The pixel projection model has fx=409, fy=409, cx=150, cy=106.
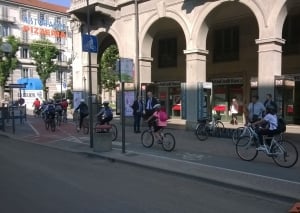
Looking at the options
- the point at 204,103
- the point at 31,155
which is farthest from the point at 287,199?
the point at 204,103

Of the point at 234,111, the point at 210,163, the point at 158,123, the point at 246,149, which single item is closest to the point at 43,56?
the point at 234,111

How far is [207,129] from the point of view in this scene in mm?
15859

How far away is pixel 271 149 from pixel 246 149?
0.95 meters

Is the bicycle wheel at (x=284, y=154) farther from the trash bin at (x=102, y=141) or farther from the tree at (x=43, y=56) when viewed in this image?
the tree at (x=43, y=56)

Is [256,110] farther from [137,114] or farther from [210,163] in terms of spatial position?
[137,114]

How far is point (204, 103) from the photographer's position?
1867 centimetres

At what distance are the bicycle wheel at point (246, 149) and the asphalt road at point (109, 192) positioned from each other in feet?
9.16

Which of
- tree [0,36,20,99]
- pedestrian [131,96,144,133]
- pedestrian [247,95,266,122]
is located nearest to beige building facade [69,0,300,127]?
pedestrian [247,95,266,122]

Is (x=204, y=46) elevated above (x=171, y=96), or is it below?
above

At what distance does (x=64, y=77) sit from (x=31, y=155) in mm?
60299

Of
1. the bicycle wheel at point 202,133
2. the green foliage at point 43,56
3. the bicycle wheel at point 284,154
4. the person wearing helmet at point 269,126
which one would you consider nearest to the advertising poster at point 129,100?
the bicycle wheel at point 202,133

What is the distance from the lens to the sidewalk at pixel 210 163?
27.3ft

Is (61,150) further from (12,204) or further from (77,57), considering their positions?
(77,57)

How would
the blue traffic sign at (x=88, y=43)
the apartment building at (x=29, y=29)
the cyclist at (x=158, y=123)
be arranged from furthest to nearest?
the apartment building at (x=29, y=29) < the blue traffic sign at (x=88, y=43) < the cyclist at (x=158, y=123)
